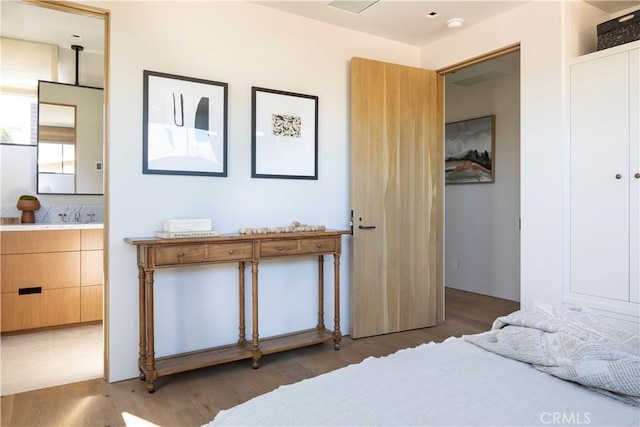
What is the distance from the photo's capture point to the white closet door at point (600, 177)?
259 cm

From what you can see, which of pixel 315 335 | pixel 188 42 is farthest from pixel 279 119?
pixel 315 335

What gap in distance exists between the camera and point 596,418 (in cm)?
98

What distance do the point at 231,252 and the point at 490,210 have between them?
350cm

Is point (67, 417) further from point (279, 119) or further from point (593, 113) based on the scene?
point (593, 113)

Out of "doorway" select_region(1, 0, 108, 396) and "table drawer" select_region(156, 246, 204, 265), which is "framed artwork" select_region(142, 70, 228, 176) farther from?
"table drawer" select_region(156, 246, 204, 265)

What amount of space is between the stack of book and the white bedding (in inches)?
63.7

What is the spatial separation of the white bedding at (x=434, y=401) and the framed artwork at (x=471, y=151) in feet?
13.6

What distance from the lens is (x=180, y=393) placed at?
2432mm

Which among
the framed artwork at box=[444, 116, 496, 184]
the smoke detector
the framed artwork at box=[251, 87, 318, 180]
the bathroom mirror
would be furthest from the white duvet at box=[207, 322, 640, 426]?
the framed artwork at box=[444, 116, 496, 184]

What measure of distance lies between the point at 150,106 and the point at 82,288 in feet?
6.74

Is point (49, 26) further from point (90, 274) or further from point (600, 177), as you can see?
point (600, 177)

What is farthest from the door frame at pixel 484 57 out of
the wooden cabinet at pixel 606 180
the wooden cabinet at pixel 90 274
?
the wooden cabinet at pixel 90 274

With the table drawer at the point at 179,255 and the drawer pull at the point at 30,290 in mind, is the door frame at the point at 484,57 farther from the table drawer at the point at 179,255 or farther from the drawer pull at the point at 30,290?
the drawer pull at the point at 30,290

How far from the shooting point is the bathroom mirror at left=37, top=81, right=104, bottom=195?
4141 millimetres
